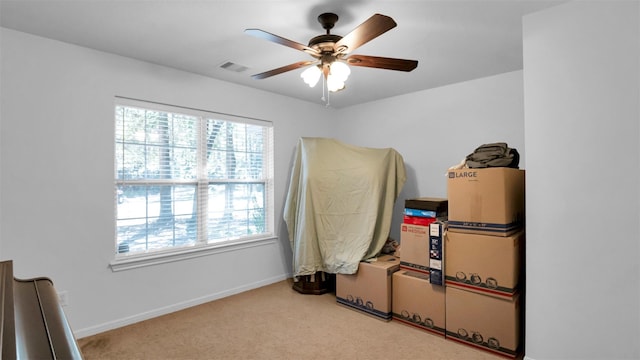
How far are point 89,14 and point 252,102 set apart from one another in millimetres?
1893

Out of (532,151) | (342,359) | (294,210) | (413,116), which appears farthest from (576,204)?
(294,210)

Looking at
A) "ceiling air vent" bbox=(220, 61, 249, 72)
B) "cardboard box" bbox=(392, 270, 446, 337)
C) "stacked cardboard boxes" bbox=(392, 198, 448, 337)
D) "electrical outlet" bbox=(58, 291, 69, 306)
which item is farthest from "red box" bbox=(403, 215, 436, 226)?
"electrical outlet" bbox=(58, 291, 69, 306)

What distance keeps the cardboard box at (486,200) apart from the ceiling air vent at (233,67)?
86.7 inches

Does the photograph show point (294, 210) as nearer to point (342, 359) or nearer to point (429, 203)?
point (429, 203)

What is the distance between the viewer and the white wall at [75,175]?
7.92 feet

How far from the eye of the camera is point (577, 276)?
6.55 ft

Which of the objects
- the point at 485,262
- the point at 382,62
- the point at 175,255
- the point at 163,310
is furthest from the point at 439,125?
the point at 163,310

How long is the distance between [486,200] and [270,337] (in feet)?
6.76

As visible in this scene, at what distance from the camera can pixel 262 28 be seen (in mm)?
2377

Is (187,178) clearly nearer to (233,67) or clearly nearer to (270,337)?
(233,67)

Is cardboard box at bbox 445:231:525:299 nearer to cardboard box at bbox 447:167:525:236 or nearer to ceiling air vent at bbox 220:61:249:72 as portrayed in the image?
cardboard box at bbox 447:167:525:236

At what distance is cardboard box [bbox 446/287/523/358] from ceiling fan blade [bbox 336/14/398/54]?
2.05 meters

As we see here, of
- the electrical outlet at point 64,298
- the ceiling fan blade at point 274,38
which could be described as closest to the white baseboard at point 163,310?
the electrical outlet at point 64,298

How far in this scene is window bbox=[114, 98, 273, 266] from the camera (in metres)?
3.01
